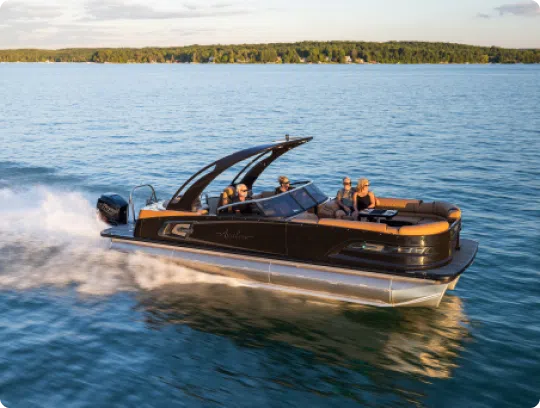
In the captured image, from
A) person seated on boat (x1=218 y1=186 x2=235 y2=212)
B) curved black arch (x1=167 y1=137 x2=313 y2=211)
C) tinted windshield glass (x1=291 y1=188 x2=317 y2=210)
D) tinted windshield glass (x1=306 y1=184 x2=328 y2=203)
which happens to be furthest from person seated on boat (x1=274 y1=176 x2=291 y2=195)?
person seated on boat (x1=218 y1=186 x2=235 y2=212)

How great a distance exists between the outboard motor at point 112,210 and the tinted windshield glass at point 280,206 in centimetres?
369

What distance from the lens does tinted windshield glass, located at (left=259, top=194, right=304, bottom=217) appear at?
10898mm

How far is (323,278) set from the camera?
1042cm

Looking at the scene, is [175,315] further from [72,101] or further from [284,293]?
[72,101]

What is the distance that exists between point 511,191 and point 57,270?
13.9 metres

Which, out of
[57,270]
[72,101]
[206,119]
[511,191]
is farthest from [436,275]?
[72,101]

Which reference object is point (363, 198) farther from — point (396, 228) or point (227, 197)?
point (227, 197)

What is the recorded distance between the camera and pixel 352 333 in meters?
9.83

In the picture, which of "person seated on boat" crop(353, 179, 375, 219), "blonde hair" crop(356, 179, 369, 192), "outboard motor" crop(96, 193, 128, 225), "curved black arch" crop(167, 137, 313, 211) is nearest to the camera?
"curved black arch" crop(167, 137, 313, 211)

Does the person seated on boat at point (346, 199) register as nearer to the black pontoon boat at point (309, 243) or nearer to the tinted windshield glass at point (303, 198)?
the black pontoon boat at point (309, 243)

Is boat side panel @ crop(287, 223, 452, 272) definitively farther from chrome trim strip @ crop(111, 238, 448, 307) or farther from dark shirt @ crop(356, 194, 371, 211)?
dark shirt @ crop(356, 194, 371, 211)

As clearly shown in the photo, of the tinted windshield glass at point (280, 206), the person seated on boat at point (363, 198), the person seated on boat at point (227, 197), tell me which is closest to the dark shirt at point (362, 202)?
the person seated on boat at point (363, 198)

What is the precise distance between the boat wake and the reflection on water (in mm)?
566

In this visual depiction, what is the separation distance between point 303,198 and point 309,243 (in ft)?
4.12
